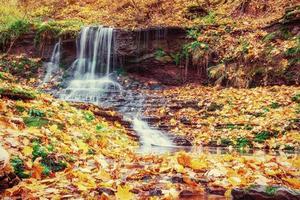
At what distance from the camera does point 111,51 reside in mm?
16938

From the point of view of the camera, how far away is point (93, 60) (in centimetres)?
1714

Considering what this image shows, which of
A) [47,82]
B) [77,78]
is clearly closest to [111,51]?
[77,78]

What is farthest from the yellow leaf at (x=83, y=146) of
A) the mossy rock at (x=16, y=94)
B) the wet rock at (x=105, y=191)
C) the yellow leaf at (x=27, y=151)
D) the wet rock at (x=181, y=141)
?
the wet rock at (x=181, y=141)

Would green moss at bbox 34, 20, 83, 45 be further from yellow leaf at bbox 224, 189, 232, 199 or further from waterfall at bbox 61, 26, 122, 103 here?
yellow leaf at bbox 224, 189, 232, 199

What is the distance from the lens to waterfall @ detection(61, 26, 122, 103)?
15.9m

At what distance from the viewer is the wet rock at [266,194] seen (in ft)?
8.51

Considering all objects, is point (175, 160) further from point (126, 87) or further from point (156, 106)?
point (126, 87)

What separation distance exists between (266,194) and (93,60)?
15072 mm

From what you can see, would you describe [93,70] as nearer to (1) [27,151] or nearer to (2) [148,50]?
(2) [148,50]

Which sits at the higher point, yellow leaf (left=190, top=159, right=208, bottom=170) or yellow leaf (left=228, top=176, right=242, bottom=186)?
yellow leaf (left=190, top=159, right=208, bottom=170)

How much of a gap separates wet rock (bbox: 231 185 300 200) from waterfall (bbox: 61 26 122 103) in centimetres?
1294

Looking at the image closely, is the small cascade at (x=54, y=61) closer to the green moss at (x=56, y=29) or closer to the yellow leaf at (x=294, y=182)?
the green moss at (x=56, y=29)

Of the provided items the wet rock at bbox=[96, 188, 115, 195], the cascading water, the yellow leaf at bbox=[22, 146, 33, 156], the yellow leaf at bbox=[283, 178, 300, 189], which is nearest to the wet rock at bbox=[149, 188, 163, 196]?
the wet rock at bbox=[96, 188, 115, 195]

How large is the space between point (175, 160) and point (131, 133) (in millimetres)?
5046
